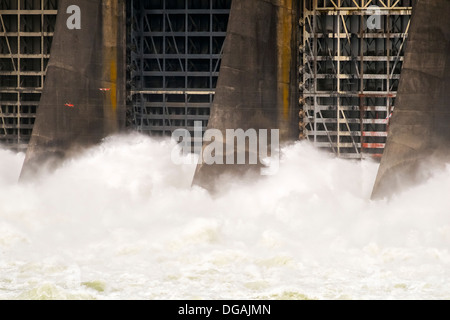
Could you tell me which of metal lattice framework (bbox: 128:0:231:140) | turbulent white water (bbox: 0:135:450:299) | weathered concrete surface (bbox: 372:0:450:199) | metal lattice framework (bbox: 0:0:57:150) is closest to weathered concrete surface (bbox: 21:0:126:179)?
turbulent white water (bbox: 0:135:450:299)

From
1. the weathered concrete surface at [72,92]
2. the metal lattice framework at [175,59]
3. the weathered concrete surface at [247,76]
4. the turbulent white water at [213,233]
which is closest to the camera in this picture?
the turbulent white water at [213,233]

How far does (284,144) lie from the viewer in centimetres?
2841

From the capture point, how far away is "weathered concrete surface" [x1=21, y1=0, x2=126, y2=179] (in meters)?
29.7

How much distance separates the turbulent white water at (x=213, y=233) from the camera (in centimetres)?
2006

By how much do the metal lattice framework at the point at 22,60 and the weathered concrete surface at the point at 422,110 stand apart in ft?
46.6

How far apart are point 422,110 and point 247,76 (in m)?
5.79

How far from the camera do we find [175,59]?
32875 mm

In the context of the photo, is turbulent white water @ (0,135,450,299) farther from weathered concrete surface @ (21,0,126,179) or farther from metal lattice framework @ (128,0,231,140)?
metal lattice framework @ (128,0,231,140)

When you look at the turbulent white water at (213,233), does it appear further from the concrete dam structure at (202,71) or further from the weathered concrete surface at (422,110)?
the concrete dam structure at (202,71)

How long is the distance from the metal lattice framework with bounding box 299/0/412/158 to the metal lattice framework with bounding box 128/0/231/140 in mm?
3510

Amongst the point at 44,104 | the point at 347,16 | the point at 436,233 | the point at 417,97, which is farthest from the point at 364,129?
the point at 44,104

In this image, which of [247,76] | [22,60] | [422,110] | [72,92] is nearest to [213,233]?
[247,76]

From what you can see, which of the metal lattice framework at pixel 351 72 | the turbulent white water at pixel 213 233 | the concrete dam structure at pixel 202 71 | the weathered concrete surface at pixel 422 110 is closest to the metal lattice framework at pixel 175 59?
the concrete dam structure at pixel 202 71

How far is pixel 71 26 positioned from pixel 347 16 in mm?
9666
